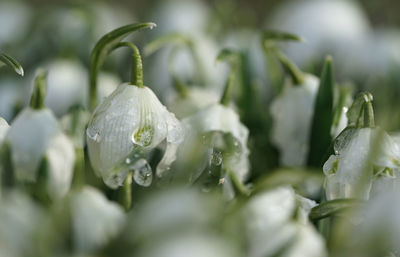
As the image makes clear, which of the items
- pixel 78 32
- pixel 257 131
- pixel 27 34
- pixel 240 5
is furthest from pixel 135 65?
pixel 240 5

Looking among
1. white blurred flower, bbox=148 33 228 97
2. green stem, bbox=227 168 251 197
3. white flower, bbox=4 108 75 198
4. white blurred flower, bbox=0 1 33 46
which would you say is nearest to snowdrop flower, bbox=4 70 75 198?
white flower, bbox=4 108 75 198

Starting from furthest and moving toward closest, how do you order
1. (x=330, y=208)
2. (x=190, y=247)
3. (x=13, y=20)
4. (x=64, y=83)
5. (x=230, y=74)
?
1. (x=13, y=20)
2. (x=64, y=83)
3. (x=230, y=74)
4. (x=330, y=208)
5. (x=190, y=247)

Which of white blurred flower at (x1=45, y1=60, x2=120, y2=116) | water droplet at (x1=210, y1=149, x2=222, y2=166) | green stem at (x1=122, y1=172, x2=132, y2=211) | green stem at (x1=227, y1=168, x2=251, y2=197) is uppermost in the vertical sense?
water droplet at (x1=210, y1=149, x2=222, y2=166)

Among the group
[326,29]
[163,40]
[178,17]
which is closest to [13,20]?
[178,17]

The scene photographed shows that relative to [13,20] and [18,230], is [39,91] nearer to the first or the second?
[18,230]

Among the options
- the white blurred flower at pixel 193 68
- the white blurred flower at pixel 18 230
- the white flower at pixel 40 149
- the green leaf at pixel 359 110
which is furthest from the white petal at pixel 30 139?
the white blurred flower at pixel 193 68

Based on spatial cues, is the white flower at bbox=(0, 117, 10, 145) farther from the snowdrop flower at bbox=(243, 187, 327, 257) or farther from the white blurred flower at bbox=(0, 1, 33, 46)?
the white blurred flower at bbox=(0, 1, 33, 46)
